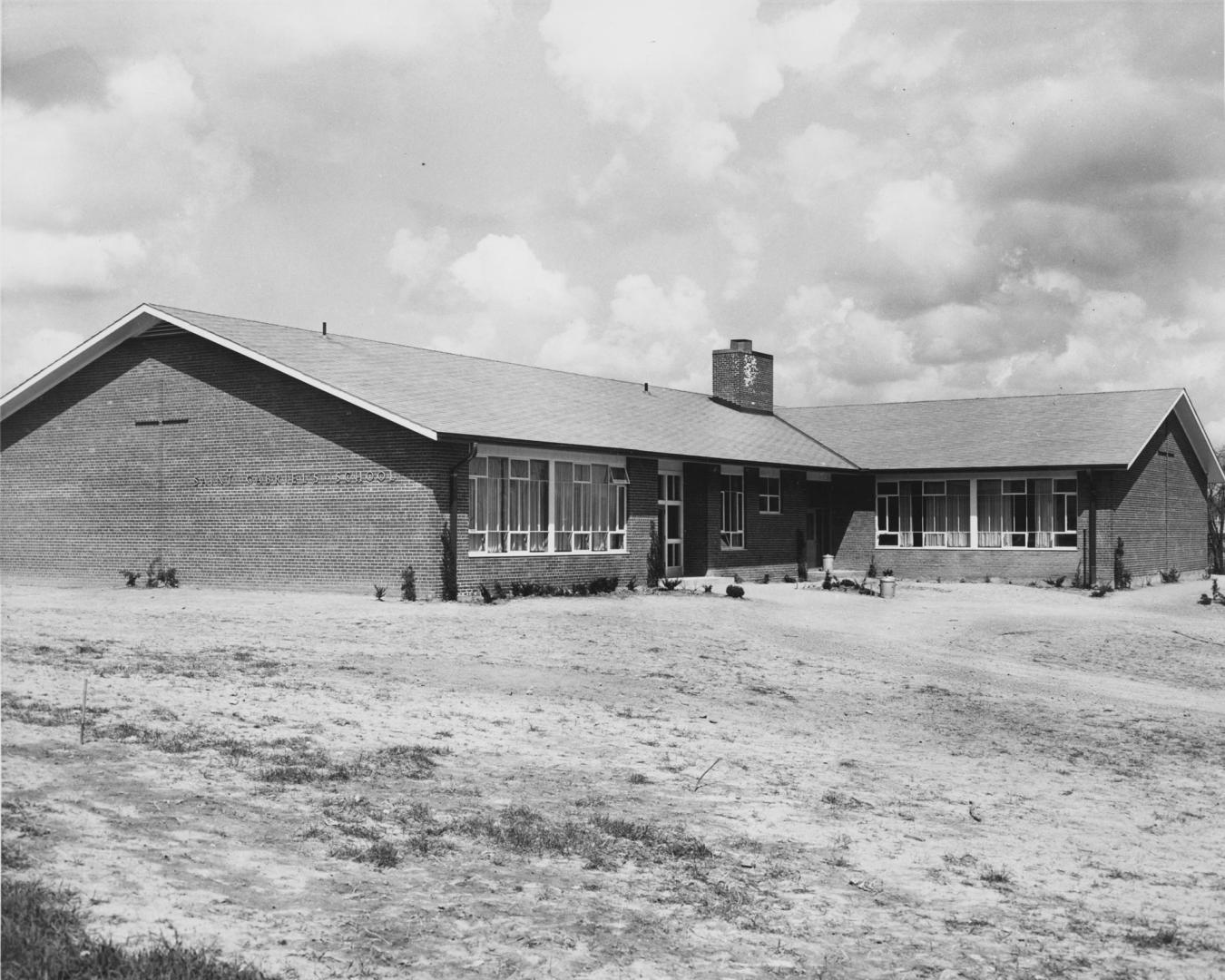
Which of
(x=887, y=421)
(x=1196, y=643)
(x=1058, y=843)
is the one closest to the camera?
(x=1058, y=843)

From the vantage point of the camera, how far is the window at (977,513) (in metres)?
33.9

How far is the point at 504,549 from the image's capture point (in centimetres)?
2545

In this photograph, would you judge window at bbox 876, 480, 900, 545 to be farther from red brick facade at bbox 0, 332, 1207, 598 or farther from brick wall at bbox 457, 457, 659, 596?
brick wall at bbox 457, 457, 659, 596

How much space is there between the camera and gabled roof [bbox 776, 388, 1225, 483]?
33.7 meters

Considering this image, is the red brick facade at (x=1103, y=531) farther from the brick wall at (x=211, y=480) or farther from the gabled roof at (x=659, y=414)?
the brick wall at (x=211, y=480)

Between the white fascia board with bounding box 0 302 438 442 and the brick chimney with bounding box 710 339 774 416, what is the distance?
18.4m

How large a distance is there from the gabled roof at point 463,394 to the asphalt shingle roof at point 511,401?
0.05 meters

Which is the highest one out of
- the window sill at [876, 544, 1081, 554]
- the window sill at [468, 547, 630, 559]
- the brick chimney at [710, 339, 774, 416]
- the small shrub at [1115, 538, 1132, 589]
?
the brick chimney at [710, 339, 774, 416]

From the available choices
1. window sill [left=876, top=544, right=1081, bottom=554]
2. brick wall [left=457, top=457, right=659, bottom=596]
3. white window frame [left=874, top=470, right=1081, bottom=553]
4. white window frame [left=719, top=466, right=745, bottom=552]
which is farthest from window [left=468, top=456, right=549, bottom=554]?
white window frame [left=874, top=470, right=1081, bottom=553]

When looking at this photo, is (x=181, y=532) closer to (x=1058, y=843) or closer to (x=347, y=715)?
(x=347, y=715)

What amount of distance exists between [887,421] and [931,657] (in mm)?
23477

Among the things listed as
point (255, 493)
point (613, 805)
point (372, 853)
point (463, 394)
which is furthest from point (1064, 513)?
point (372, 853)

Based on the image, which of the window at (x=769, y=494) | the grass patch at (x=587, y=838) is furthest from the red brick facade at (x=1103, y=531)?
the grass patch at (x=587, y=838)

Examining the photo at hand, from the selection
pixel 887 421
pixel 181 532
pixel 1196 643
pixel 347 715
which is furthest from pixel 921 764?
pixel 887 421
